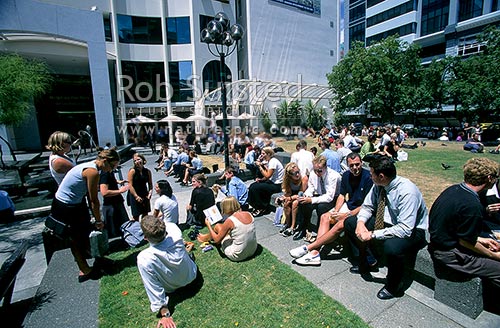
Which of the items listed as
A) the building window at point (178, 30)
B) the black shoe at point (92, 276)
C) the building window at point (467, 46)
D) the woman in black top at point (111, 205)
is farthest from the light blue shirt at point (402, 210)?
the building window at point (467, 46)

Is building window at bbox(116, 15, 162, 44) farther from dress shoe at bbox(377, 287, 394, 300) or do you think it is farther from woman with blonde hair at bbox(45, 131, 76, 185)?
dress shoe at bbox(377, 287, 394, 300)

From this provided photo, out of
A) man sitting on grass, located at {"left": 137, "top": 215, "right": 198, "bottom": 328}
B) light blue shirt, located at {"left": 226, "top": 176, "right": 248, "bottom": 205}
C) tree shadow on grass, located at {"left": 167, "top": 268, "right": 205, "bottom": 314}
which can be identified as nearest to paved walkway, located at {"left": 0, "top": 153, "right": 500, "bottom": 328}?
light blue shirt, located at {"left": 226, "top": 176, "right": 248, "bottom": 205}


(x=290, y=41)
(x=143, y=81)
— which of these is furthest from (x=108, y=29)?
(x=290, y=41)

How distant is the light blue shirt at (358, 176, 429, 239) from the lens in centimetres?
279

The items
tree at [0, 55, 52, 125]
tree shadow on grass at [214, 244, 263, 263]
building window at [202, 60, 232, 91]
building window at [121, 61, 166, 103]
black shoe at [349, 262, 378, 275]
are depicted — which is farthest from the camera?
building window at [202, 60, 232, 91]

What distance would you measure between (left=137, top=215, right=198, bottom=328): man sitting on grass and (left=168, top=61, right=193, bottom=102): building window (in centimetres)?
2403

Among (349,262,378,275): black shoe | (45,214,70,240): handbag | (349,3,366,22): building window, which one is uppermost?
(349,3,366,22): building window

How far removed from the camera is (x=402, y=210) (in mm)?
2840

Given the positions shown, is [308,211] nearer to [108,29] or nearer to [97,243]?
[97,243]

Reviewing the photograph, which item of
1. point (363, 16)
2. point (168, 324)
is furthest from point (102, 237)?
point (363, 16)

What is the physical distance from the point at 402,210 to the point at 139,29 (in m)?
27.3

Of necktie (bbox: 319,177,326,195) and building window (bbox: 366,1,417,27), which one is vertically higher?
building window (bbox: 366,1,417,27)

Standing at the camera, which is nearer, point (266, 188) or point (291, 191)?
point (291, 191)

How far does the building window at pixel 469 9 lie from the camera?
31.5 m
